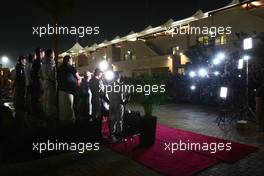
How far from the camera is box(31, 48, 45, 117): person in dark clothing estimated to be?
7.47m

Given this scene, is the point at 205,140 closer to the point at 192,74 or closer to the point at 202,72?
the point at 202,72

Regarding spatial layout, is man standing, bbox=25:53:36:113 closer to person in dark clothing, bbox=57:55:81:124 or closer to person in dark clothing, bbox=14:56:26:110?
person in dark clothing, bbox=14:56:26:110

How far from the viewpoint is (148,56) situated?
2684 cm

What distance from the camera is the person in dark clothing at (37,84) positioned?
7473mm

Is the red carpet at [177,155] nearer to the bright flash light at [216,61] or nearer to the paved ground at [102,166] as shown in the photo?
the paved ground at [102,166]

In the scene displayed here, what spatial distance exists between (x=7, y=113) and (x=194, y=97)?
11.8 metres

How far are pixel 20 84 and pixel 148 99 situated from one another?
4.64 meters

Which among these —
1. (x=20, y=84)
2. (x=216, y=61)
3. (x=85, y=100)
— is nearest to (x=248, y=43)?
(x=216, y=61)

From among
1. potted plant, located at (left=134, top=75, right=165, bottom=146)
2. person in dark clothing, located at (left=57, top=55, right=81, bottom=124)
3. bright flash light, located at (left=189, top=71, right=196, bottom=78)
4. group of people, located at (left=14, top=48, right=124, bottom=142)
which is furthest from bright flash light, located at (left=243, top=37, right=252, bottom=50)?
bright flash light, located at (left=189, top=71, right=196, bottom=78)

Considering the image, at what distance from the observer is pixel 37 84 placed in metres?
7.77

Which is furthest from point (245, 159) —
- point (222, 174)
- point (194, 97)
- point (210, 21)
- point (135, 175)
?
point (210, 21)

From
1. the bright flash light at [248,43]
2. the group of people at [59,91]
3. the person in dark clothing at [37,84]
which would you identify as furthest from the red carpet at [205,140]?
the person in dark clothing at [37,84]

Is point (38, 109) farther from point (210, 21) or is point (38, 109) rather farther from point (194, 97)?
point (210, 21)

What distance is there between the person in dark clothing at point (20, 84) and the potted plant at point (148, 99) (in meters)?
4.02
